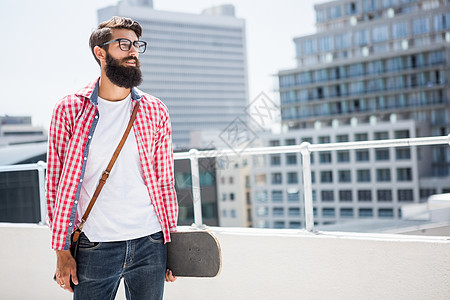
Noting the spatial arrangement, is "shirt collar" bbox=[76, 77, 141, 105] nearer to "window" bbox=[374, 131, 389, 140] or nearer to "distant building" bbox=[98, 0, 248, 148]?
"window" bbox=[374, 131, 389, 140]

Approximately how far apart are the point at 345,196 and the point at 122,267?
6549 cm

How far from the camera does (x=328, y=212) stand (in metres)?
67.4

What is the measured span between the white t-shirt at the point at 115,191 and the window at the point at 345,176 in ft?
209

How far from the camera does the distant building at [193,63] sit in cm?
12675

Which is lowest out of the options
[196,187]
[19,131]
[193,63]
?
[196,187]

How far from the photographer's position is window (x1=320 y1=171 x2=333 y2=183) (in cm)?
6488

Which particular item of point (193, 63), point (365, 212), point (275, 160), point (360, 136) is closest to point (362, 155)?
point (360, 136)

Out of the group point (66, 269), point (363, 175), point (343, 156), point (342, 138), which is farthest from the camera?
point (342, 138)

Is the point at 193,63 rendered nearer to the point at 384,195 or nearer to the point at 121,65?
the point at 384,195

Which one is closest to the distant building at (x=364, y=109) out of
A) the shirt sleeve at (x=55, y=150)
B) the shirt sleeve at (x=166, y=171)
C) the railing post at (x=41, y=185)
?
the railing post at (x=41, y=185)

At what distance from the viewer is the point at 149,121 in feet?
5.56

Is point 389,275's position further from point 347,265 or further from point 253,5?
point 253,5

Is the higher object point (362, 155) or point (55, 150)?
point (55, 150)

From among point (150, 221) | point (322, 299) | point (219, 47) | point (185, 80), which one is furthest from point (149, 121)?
point (219, 47)
